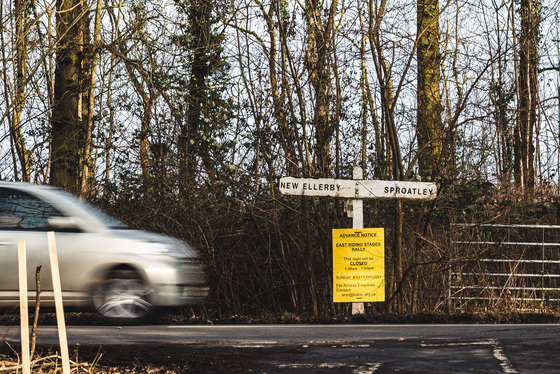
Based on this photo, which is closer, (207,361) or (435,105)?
(207,361)

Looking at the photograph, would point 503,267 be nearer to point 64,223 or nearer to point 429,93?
point 429,93

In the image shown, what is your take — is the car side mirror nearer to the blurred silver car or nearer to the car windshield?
the blurred silver car

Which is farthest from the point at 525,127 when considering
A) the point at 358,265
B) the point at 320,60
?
the point at 358,265

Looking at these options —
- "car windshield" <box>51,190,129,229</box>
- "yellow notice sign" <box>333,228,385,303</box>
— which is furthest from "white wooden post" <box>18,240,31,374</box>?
"yellow notice sign" <box>333,228,385,303</box>

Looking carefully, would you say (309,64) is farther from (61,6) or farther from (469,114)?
(61,6)

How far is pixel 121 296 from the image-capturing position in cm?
893

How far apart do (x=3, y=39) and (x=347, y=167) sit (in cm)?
934

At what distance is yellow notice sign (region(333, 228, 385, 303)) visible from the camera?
1192 cm

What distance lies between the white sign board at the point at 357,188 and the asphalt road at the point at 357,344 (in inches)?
96.6

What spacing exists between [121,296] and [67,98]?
10.1 m

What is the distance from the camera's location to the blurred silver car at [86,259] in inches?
342

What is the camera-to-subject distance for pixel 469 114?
13898mm

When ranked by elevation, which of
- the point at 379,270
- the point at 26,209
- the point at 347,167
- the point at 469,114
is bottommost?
the point at 379,270

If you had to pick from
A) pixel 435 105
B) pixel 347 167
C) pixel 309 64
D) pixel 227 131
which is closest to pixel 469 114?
pixel 435 105
